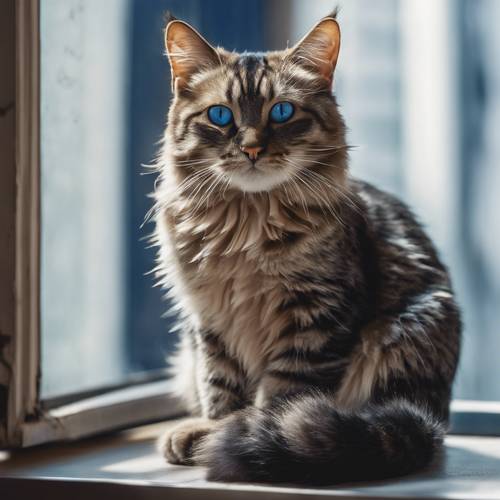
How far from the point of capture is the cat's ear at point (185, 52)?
5.09ft

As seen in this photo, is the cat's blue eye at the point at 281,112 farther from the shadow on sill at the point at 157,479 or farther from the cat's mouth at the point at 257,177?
the shadow on sill at the point at 157,479

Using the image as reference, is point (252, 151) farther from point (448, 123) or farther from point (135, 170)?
point (448, 123)

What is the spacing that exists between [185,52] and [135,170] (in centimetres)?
77

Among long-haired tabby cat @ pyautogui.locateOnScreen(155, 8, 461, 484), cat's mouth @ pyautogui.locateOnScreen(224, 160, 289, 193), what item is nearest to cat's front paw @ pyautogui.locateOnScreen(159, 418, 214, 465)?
long-haired tabby cat @ pyautogui.locateOnScreen(155, 8, 461, 484)

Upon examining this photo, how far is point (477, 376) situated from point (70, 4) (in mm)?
1736

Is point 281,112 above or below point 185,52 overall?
below

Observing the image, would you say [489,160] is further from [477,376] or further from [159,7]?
[159,7]

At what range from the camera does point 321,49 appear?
156 cm

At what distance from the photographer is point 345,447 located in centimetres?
122

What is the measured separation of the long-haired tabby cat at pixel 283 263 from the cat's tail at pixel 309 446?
0.18 feet

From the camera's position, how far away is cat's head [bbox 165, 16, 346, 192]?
58.0 inches

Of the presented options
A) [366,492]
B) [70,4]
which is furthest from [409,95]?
[366,492]

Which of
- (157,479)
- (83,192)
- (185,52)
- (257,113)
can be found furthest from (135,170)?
(157,479)

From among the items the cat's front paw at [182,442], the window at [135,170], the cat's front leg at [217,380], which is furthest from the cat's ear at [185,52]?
the cat's front paw at [182,442]
